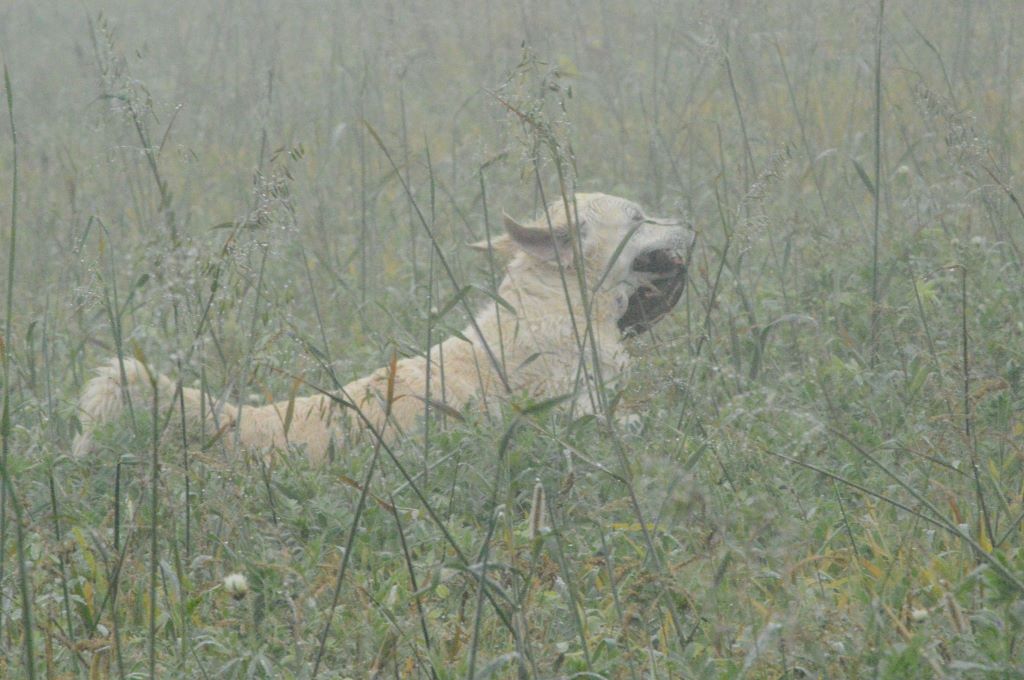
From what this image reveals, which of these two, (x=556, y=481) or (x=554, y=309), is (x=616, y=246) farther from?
(x=556, y=481)

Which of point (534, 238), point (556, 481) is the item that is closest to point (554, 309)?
point (534, 238)

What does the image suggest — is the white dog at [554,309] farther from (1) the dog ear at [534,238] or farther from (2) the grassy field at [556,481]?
(2) the grassy field at [556,481]

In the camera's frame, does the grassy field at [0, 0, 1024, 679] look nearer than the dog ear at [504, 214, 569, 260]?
Yes

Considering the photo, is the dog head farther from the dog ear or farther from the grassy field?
the grassy field

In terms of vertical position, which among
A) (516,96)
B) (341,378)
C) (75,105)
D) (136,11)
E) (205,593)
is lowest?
(205,593)

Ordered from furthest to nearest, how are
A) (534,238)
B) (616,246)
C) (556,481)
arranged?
(534,238) → (616,246) → (556,481)

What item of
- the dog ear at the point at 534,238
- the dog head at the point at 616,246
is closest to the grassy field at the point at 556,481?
the dog head at the point at 616,246

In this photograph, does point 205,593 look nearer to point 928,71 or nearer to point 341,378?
point 341,378

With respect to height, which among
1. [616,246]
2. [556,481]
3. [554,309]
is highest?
[616,246]

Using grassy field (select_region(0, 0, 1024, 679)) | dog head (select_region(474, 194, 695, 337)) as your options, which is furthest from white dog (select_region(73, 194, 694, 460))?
grassy field (select_region(0, 0, 1024, 679))

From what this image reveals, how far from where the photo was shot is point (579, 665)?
2379 mm

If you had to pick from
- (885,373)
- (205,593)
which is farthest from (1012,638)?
(885,373)

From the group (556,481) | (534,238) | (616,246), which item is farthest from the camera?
(534,238)

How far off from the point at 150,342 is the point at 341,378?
7.81 feet
